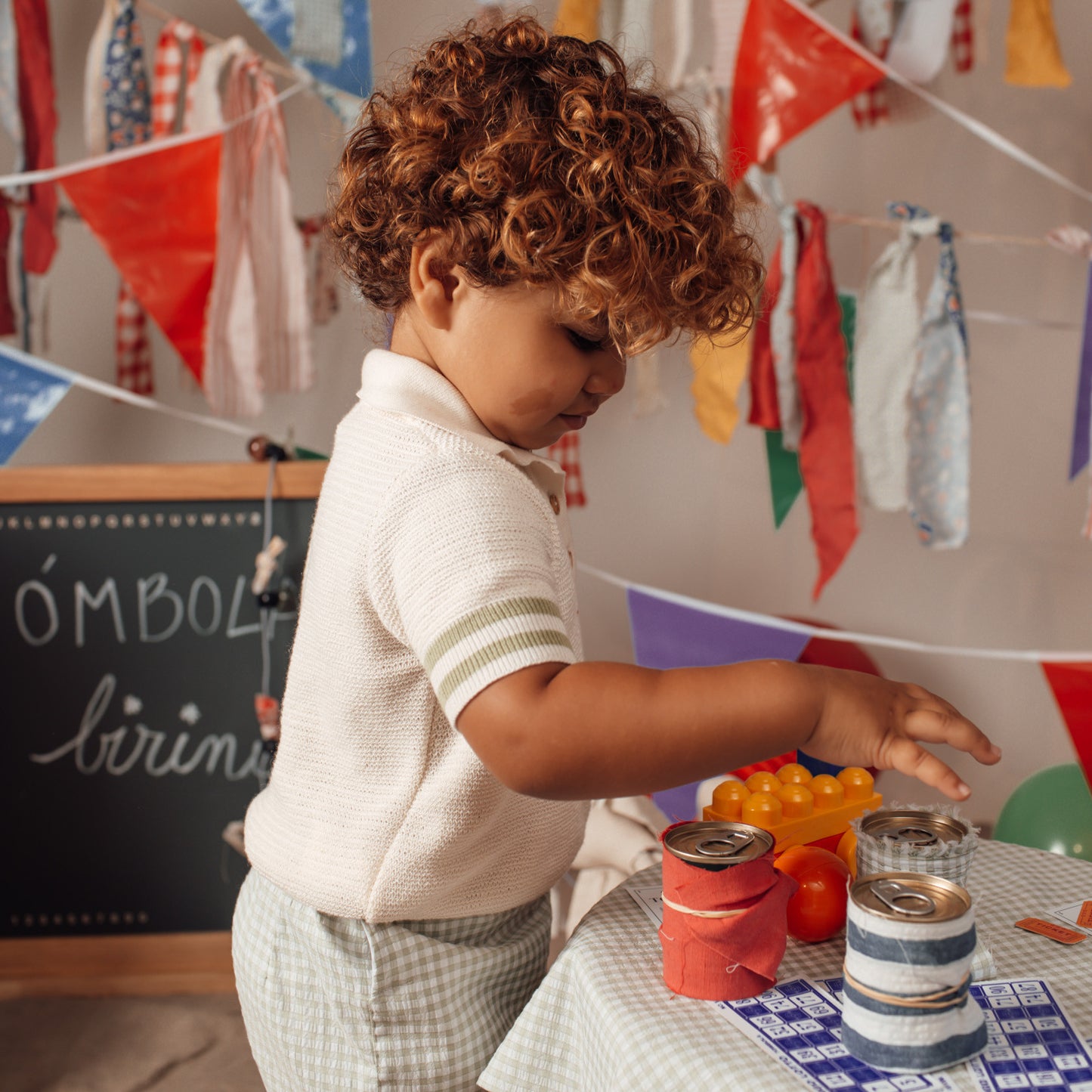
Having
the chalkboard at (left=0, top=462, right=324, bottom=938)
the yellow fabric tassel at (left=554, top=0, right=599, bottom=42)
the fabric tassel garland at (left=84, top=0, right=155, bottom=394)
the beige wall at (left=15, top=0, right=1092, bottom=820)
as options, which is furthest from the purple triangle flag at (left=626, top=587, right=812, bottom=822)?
the fabric tassel garland at (left=84, top=0, right=155, bottom=394)

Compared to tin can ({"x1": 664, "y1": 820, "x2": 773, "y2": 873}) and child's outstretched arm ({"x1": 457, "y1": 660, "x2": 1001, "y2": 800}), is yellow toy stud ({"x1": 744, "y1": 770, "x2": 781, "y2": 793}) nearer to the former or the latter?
tin can ({"x1": 664, "y1": 820, "x2": 773, "y2": 873})

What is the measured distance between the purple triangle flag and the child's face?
1017 mm

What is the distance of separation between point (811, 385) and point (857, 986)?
1.12 metres

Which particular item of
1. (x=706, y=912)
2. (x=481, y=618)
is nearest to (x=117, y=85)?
(x=481, y=618)

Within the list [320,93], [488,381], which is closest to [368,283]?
[488,381]

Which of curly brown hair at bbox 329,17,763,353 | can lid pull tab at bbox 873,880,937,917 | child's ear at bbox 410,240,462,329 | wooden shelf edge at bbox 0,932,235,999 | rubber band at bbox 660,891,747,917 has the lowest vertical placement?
wooden shelf edge at bbox 0,932,235,999

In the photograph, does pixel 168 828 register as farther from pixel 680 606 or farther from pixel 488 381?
pixel 488 381

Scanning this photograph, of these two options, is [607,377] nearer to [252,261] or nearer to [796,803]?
[796,803]

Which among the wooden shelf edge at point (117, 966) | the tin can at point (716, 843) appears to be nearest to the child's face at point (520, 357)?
the tin can at point (716, 843)

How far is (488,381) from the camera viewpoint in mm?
756

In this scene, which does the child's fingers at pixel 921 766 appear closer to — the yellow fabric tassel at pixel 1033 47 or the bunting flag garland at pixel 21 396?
the yellow fabric tassel at pixel 1033 47

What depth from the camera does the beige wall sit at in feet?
6.17

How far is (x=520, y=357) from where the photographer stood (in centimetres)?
74

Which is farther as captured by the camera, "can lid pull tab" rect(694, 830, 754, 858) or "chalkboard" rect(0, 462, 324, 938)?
"chalkboard" rect(0, 462, 324, 938)
